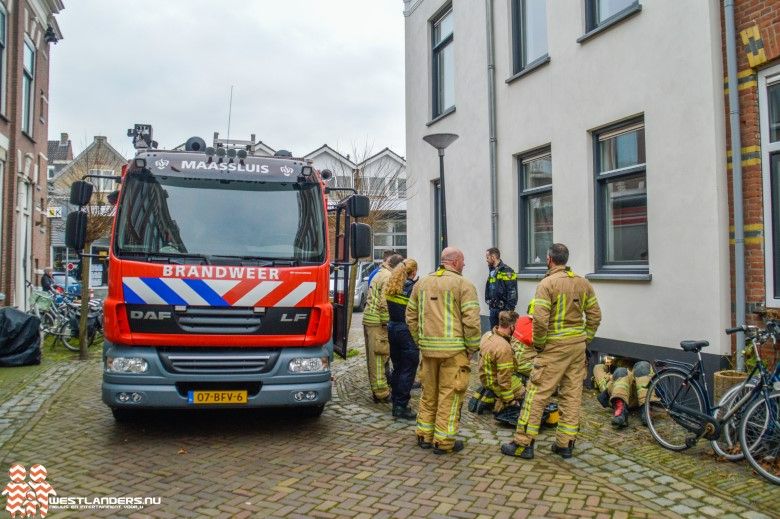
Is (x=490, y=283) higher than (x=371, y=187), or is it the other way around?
(x=371, y=187)

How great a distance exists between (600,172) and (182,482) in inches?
251

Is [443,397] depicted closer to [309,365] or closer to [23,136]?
[309,365]

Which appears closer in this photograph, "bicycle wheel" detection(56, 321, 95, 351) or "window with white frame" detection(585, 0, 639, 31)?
"window with white frame" detection(585, 0, 639, 31)

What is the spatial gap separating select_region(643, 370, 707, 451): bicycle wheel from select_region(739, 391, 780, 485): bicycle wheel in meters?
0.60

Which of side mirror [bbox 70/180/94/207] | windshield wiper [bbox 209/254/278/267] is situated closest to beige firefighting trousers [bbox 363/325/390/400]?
windshield wiper [bbox 209/254/278/267]

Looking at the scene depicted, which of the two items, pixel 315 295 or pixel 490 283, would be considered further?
pixel 490 283

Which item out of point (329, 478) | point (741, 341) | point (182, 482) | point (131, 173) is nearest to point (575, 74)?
point (741, 341)

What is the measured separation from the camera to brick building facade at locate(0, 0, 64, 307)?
49.5 ft

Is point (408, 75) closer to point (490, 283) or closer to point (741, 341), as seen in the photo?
point (490, 283)

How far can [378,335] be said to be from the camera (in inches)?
307

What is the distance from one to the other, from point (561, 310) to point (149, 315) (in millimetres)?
3671

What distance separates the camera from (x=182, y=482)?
4910mm

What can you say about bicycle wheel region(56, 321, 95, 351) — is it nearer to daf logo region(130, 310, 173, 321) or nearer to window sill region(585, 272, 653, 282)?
daf logo region(130, 310, 173, 321)

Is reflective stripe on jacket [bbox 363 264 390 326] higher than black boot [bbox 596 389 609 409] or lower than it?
higher
